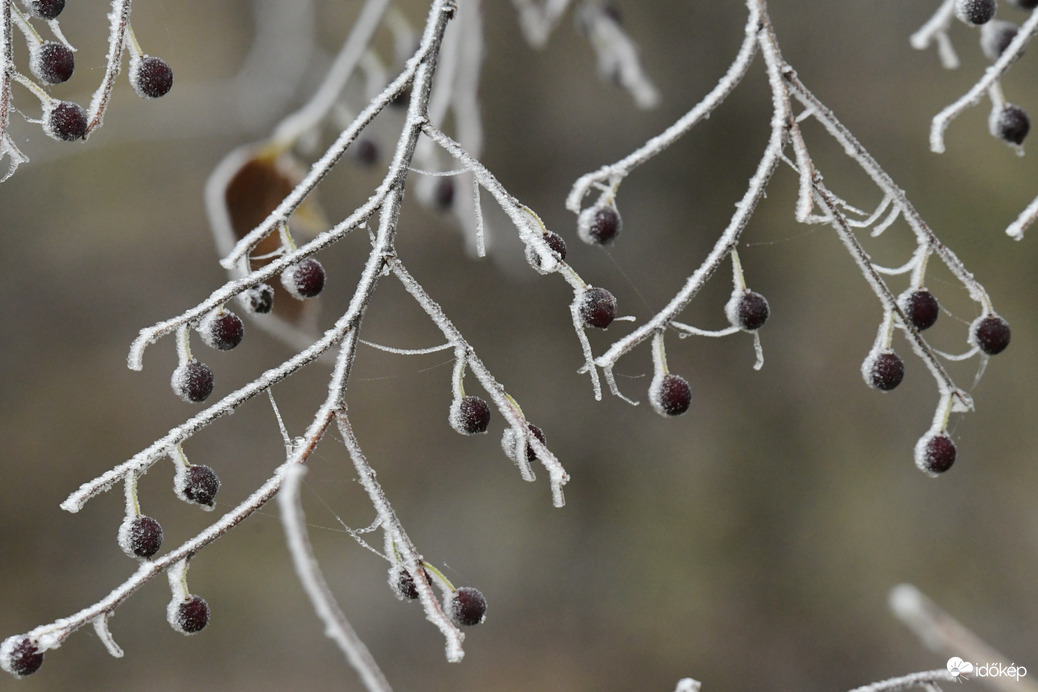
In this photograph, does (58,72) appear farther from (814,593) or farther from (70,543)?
(814,593)

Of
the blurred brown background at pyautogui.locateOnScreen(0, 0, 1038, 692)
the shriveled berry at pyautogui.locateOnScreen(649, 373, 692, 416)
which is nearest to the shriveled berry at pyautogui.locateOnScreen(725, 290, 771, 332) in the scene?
the shriveled berry at pyautogui.locateOnScreen(649, 373, 692, 416)

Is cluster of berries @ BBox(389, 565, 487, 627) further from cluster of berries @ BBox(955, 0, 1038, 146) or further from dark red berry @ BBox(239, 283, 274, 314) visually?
cluster of berries @ BBox(955, 0, 1038, 146)

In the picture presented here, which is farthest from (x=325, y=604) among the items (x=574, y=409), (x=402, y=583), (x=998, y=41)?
(x=574, y=409)

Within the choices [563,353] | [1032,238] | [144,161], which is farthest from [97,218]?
[1032,238]

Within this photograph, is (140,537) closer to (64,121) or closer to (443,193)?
(64,121)

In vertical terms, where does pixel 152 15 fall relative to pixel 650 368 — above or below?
above

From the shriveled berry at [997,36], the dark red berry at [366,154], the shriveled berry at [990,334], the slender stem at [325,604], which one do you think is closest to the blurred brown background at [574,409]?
the dark red berry at [366,154]

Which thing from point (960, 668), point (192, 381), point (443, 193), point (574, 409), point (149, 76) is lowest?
point (960, 668)
